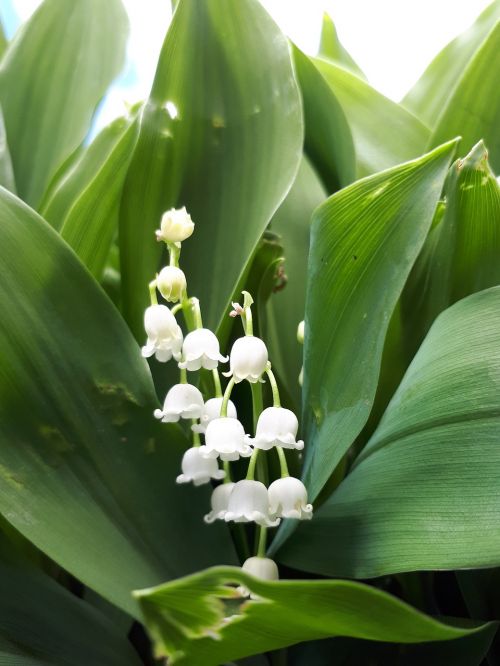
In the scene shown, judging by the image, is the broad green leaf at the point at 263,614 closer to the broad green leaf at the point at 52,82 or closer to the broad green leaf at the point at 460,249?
the broad green leaf at the point at 460,249

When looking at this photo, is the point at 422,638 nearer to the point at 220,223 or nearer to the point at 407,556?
the point at 407,556

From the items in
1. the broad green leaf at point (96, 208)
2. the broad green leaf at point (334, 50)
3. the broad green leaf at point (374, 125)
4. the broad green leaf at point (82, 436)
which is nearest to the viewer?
the broad green leaf at point (82, 436)

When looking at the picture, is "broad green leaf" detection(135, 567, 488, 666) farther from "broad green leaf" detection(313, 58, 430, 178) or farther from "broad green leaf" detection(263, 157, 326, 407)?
"broad green leaf" detection(313, 58, 430, 178)

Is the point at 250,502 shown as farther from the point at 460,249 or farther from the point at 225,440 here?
the point at 460,249

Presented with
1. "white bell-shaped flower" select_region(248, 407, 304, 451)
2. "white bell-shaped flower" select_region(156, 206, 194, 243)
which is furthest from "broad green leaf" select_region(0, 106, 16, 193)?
"white bell-shaped flower" select_region(248, 407, 304, 451)

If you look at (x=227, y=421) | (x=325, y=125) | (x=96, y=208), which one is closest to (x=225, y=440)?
(x=227, y=421)

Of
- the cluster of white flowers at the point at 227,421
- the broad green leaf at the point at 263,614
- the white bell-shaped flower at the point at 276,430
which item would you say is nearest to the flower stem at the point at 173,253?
the cluster of white flowers at the point at 227,421

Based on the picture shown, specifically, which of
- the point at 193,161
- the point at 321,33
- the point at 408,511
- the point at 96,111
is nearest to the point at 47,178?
the point at 96,111
